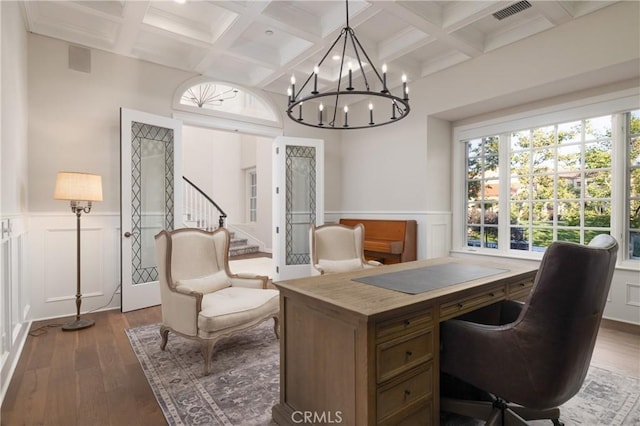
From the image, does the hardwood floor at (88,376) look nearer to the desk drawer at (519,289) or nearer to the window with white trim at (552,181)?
the desk drawer at (519,289)

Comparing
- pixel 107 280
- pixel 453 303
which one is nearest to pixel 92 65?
pixel 107 280

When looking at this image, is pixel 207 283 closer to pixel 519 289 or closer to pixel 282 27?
pixel 519 289

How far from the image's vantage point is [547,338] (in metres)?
1.35

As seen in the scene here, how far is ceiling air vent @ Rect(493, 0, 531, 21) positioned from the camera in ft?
10.5

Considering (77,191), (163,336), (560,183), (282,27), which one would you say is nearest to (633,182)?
(560,183)

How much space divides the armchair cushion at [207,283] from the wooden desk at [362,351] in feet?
4.04

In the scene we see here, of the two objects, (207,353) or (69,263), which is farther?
(69,263)

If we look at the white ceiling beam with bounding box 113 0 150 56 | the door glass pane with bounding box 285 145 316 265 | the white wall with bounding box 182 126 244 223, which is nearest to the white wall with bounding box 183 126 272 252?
the white wall with bounding box 182 126 244 223

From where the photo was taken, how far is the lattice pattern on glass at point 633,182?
3361mm

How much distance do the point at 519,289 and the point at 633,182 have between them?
93.6 inches

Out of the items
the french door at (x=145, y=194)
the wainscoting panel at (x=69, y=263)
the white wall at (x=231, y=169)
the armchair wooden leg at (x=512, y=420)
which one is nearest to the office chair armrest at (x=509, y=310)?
the armchair wooden leg at (x=512, y=420)

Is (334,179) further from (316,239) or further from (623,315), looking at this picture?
(623,315)

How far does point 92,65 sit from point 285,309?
3.84m

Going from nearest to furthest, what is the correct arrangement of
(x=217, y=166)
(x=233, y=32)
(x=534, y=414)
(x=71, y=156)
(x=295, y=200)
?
1. (x=534, y=414)
2. (x=233, y=32)
3. (x=71, y=156)
4. (x=295, y=200)
5. (x=217, y=166)
